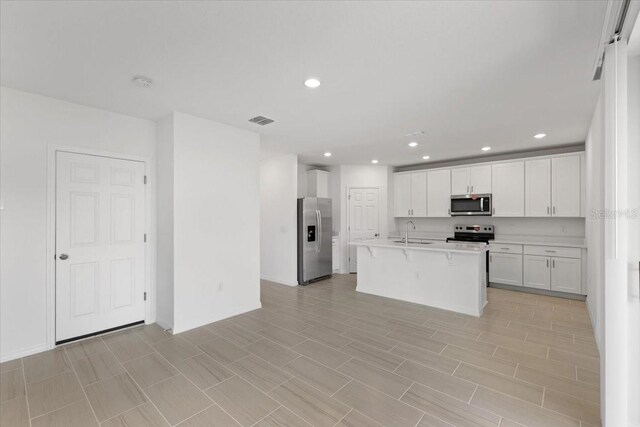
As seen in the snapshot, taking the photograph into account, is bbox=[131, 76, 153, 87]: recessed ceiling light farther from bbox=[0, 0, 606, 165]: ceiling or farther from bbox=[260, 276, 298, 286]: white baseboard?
bbox=[260, 276, 298, 286]: white baseboard

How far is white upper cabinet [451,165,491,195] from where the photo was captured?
5.75 metres

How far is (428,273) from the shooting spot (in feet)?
14.6

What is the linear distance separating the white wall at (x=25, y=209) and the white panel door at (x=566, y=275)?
7064mm

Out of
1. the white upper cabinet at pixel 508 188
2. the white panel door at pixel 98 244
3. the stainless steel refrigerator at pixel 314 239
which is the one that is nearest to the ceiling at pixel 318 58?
the white panel door at pixel 98 244

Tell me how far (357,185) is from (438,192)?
6.07 ft

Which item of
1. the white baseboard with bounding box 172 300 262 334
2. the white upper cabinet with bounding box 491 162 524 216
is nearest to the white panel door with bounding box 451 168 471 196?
the white upper cabinet with bounding box 491 162 524 216

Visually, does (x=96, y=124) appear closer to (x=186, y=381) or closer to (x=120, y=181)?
(x=120, y=181)

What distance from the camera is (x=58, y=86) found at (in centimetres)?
272

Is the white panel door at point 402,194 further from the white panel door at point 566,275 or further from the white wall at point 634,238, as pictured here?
the white wall at point 634,238

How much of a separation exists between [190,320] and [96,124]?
257 centimetres

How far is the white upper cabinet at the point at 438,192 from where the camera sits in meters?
6.24

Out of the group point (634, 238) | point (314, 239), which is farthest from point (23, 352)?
point (634, 238)

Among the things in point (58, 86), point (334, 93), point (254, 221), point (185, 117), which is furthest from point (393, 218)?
point (58, 86)

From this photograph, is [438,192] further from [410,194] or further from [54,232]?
[54,232]
